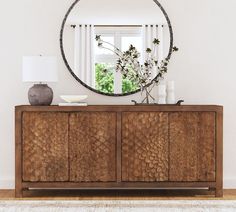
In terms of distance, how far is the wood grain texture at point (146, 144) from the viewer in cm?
383

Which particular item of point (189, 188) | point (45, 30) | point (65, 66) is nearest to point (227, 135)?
point (189, 188)

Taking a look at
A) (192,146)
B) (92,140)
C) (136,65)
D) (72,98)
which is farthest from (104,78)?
(192,146)

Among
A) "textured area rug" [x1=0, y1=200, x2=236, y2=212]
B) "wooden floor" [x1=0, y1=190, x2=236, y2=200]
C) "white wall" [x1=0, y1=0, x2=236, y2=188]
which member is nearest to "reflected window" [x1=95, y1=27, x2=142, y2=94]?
"white wall" [x1=0, y1=0, x2=236, y2=188]

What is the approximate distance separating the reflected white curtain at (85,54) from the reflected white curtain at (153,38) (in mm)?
462

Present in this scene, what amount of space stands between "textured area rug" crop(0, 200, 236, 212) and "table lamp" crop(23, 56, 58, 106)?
840 mm

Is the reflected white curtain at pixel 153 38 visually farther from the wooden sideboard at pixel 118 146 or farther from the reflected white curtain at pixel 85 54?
the wooden sideboard at pixel 118 146

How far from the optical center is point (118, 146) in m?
3.83

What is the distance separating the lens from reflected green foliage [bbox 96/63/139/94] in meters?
4.27

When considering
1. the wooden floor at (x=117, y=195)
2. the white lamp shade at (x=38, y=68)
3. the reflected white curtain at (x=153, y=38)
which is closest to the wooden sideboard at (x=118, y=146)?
the wooden floor at (x=117, y=195)

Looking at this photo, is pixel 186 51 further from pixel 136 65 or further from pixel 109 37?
pixel 109 37

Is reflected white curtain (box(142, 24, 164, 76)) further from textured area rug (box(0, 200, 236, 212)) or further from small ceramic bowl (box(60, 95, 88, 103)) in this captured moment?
textured area rug (box(0, 200, 236, 212))

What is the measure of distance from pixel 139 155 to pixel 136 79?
0.76m

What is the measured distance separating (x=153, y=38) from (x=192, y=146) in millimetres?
1055

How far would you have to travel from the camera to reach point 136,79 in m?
4.25
